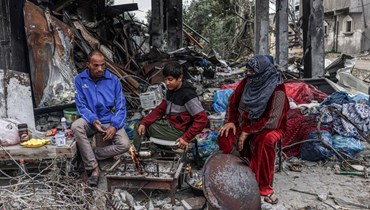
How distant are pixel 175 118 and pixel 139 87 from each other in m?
3.48

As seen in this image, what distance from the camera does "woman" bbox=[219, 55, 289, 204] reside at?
11.9ft

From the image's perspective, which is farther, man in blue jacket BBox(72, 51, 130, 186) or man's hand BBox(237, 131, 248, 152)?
man in blue jacket BBox(72, 51, 130, 186)

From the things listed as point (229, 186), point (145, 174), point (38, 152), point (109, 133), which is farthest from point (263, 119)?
point (38, 152)

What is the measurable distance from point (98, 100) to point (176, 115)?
0.99 metres

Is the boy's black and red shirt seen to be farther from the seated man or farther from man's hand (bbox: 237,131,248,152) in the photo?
man's hand (bbox: 237,131,248,152)

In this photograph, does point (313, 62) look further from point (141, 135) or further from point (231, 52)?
point (231, 52)

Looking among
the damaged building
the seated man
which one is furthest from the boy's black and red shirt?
the damaged building

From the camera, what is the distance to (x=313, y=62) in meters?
7.54

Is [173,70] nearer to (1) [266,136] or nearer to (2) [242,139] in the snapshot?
(2) [242,139]

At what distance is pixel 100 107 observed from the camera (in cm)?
438

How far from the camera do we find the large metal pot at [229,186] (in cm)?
305

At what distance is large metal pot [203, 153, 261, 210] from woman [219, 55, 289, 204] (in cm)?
39

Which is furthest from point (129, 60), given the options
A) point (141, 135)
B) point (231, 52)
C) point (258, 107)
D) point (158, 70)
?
point (231, 52)

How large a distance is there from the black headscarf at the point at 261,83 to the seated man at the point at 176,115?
1.89 ft
